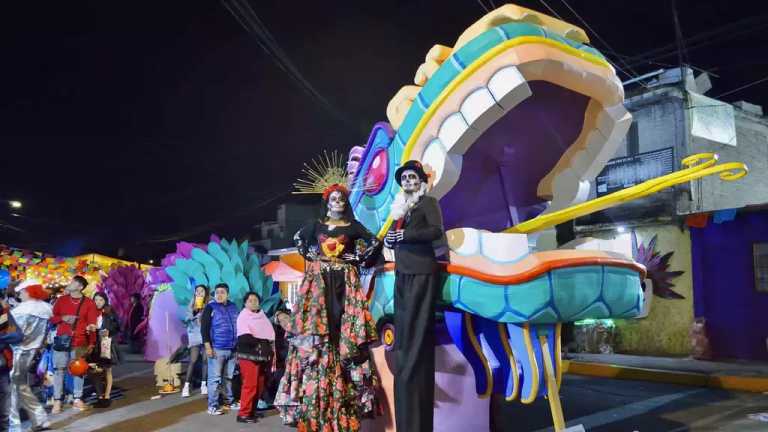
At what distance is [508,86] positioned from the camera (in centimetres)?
384

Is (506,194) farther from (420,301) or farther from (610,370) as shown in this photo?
(610,370)

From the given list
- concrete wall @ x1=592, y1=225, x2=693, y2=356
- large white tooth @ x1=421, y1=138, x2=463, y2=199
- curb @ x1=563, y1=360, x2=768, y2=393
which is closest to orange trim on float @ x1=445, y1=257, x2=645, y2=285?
large white tooth @ x1=421, y1=138, x2=463, y2=199

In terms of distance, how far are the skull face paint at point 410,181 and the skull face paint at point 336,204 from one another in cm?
84

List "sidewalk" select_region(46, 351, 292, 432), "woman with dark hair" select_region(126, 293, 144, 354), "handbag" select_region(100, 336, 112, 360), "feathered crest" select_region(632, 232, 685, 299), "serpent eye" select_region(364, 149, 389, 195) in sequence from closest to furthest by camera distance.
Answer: "serpent eye" select_region(364, 149, 389, 195) → "sidewalk" select_region(46, 351, 292, 432) → "handbag" select_region(100, 336, 112, 360) → "feathered crest" select_region(632, 232, 685, 299) → "woman with dark hair" select_region(126, 293, 144, 354)

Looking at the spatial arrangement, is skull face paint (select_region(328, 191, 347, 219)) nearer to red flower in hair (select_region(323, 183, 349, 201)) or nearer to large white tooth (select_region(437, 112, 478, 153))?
red flower in hair (select_region(323, 183, 349, 201))

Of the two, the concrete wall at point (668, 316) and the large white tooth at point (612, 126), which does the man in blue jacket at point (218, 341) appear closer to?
the large white tooth at point (612, 126)

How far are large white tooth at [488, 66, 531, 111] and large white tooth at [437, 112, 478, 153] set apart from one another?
30cm

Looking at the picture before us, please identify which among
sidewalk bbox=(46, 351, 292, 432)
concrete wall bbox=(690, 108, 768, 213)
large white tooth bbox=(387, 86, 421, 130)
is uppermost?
concrete wall bbox=(690, 108, 768, 213)

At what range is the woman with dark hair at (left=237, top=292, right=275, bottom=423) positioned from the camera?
6789 mm

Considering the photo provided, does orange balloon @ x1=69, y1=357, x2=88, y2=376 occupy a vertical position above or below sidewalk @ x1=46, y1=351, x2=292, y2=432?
above

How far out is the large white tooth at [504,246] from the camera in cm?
402

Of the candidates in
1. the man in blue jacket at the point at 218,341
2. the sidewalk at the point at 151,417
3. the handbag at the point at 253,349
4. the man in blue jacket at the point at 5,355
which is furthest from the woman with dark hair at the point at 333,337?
the man in blue jacket at the point at 218,341

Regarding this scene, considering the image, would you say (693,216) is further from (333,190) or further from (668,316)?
(333,190)

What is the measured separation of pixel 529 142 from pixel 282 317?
14.0ft
